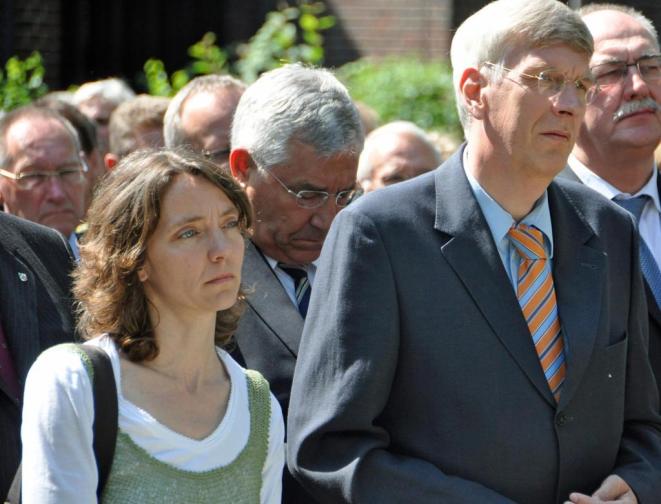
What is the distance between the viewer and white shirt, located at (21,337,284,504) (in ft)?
9.93

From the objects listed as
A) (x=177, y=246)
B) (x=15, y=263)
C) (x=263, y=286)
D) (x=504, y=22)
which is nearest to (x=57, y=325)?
(x=15, y=263)

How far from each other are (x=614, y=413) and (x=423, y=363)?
23.0 inches

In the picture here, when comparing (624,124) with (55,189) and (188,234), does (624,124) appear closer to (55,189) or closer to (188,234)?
(188,234)

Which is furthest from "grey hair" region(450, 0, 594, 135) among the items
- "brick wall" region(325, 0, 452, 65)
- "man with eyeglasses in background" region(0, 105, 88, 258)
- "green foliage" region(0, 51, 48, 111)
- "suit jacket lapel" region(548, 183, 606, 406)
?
"brick wall" region(325, 0, 452, 65)

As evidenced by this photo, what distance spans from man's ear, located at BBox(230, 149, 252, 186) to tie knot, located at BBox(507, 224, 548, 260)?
3.52 ft

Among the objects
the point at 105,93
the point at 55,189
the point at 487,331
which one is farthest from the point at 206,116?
the point at 105,93

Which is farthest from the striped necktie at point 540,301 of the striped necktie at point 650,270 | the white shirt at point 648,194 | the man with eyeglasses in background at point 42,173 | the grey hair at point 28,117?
the grey hair at point 28,117

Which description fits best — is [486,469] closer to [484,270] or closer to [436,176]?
[484,270]

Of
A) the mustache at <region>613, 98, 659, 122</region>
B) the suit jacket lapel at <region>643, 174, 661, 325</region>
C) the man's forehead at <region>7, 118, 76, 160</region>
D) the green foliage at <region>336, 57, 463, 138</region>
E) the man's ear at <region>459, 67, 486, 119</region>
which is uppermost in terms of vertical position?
the man's ear at <region>459, 67, 486, 119</region>

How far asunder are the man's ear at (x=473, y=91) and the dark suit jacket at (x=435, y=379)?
0.80 feet

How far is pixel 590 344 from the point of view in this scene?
353 cm

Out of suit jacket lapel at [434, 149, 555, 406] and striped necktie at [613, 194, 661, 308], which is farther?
striped necktie at [613, 194, 661, 308]

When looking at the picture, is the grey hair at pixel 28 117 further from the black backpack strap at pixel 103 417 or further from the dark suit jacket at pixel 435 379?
the black backpack strap at pixel 103 417

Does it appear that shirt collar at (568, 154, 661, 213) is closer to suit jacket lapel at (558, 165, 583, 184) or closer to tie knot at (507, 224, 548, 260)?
suit jacket lapel at (558, 165, 583, 184)
